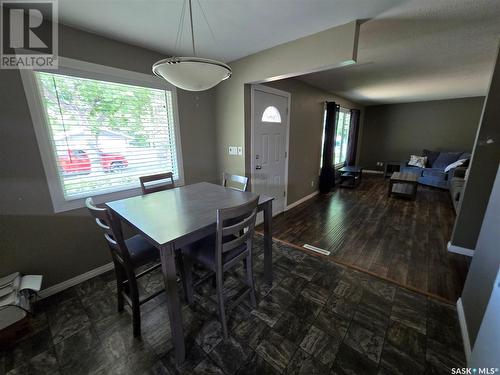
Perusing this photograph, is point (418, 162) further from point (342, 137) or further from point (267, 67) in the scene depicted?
point (267, 67)

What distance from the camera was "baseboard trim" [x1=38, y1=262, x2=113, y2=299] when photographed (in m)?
1.86

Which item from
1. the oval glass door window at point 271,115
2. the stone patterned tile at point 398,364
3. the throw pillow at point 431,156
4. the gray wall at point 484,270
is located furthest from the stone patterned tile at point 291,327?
the throw pillow at point 431,156

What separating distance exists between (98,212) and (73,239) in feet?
3.83

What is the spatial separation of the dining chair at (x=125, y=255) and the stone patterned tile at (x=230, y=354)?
0.59m

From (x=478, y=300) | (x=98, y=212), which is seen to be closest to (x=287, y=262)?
(x=478, y=300)

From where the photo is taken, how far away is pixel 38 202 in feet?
5.78

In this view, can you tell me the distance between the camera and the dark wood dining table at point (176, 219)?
119 cm

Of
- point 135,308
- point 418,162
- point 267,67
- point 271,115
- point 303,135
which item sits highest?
point 267,67

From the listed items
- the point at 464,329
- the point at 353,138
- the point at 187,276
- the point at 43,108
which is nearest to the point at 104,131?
the point at 43,108

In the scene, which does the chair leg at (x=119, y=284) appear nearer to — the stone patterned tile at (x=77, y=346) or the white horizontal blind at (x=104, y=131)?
the stone patterned tile at (x=77, y=346)

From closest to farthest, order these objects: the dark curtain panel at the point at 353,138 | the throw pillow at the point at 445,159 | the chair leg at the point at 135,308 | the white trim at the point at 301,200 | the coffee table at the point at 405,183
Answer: the chair leg at the point at 135,308 → the white trim at the point at 301,200 → the coffee table at the point at 405,183 → the throw pillow at the point at 445,159 → the dark curtain panel at the point at 353,138

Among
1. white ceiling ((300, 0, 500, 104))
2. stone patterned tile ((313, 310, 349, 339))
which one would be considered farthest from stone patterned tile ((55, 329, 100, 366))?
white ceiling ((300, 0, 500, 104))

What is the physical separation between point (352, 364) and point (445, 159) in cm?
645

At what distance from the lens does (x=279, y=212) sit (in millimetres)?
3762
